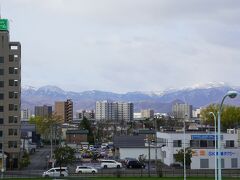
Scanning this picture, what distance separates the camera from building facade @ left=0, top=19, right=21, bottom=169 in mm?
98875

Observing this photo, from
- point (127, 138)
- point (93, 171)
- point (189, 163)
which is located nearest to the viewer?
point (93, 171)

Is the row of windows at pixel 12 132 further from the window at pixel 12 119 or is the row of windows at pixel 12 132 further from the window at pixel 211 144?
the window at pixel 211 144

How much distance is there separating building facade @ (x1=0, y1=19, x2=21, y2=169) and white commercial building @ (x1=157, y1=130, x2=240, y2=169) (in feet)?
90.1

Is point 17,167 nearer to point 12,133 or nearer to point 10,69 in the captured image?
point 12,133

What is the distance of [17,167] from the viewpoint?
9669 centimetres

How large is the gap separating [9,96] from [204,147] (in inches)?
1423

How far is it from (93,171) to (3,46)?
112 ft

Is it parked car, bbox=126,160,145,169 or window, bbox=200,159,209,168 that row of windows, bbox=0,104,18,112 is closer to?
parked car, bbox=126,160,145,169

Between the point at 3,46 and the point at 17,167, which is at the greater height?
the point at 3,46

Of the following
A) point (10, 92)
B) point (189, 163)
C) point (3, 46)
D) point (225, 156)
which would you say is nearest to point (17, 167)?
point (10, 92)

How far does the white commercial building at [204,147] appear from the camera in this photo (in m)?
92.0

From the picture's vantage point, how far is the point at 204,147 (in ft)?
305

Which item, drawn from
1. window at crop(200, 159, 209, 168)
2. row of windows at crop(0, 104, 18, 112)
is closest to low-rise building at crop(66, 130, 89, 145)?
row of windows at crop(0, 104, 18, 112)

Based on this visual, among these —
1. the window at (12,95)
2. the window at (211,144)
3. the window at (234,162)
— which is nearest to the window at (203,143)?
the window at (211,144)
